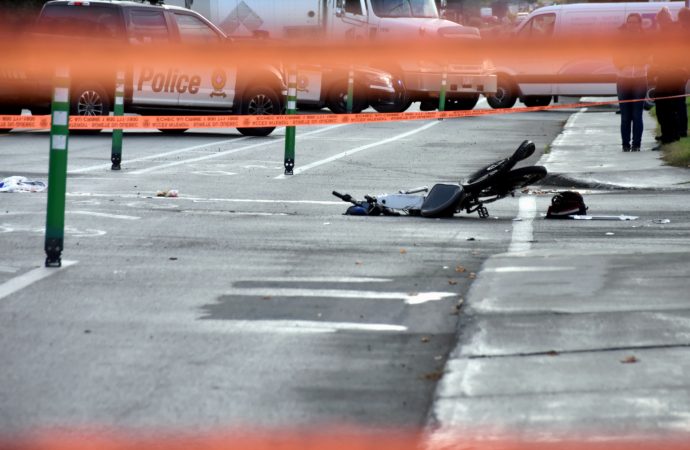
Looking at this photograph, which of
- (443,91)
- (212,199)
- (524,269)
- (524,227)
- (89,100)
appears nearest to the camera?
(524,269)

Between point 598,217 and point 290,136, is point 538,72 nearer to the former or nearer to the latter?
point 290,136

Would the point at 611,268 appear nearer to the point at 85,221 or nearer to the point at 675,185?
the point at 85,221

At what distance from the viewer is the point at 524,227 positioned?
11.7 meters

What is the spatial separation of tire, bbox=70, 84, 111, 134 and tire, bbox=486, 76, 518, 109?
657 inches

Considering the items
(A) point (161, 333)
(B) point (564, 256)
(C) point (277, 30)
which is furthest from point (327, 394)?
(C) point (277, 30)

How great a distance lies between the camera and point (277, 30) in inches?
1505

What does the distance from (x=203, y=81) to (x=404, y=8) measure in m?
13.2

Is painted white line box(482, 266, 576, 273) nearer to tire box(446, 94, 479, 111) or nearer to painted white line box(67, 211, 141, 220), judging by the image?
painted white line box(67, 211, 141, 220)

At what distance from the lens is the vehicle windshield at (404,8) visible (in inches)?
1452

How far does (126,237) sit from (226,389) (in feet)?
15.8

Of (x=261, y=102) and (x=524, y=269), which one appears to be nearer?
(x=524, y=269)

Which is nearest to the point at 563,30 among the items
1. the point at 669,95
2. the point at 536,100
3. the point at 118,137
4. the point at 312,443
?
the point at 536,100

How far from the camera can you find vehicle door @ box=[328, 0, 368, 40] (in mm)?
36750

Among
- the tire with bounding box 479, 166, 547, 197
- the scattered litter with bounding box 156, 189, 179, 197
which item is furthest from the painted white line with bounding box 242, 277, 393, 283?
the scattered litter with bounding box 156, 189, 179, 197
